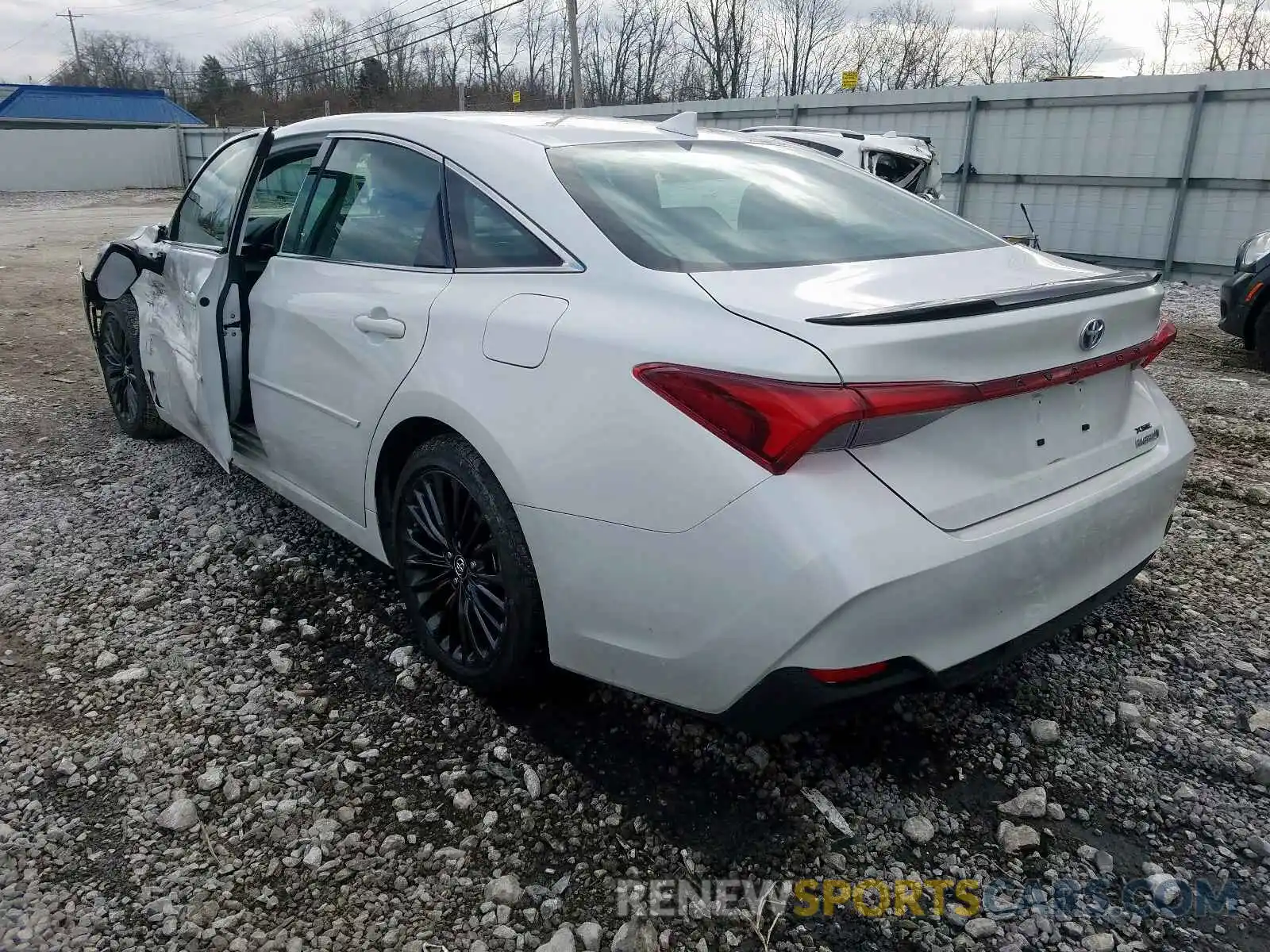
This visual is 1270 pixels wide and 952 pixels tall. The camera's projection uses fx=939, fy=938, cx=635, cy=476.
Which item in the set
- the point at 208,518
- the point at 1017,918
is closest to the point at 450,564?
the point at 1017,918

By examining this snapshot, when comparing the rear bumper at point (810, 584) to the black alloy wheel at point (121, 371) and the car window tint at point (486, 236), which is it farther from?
the black alloy wheel at point (121, 371)

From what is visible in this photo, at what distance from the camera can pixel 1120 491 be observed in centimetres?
226

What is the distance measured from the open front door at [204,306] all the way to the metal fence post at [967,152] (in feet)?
38.1

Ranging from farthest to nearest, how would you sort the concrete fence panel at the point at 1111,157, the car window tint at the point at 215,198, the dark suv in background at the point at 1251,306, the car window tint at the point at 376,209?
the concrete fence panel at the point at 1111,157
the dark suv in background at the point at 1251,306
the car window tint at the point at 215,198
the car window tint at the point at 376,209

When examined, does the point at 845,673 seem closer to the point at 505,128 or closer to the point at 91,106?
the point at 505,128

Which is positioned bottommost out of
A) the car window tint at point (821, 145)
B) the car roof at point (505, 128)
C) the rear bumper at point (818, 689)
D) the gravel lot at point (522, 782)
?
the gravel lot at point (522, 782)

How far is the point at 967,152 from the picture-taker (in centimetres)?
1359

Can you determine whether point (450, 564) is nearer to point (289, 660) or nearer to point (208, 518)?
point (289, 660)

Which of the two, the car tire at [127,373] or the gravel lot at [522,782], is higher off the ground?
the car tire at [127,373]

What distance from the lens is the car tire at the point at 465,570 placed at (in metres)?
2.35

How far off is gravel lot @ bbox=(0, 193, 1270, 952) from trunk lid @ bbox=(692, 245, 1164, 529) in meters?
0.57

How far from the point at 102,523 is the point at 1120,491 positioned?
152 inches

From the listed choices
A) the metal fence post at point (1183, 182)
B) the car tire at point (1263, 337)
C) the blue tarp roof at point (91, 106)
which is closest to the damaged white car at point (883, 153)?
the car tire at point (1263, 337)

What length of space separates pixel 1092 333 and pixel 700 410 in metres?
0.97
